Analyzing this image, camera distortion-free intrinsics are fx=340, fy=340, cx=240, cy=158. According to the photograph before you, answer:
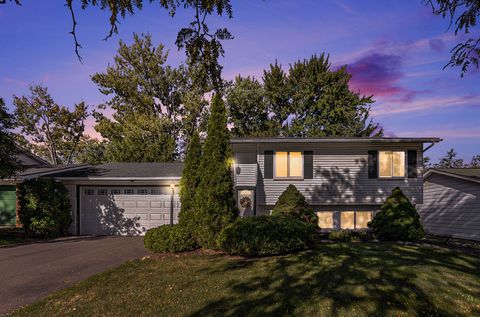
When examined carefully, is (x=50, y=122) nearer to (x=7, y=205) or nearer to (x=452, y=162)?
(x=7, y=205)

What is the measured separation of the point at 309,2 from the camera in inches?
218

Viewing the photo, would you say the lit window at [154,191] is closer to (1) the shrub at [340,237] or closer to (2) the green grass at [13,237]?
(2) the green grass at [13,237]

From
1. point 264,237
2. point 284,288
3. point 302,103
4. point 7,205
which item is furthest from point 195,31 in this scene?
point 302,103

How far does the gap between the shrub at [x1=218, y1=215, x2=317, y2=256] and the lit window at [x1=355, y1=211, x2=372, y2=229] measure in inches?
299

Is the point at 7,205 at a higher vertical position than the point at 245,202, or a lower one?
lower

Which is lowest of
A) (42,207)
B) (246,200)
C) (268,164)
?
(42,207)

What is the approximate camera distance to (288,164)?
18031mm

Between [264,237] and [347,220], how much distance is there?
9.05m

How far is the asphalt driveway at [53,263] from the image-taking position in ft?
27.2

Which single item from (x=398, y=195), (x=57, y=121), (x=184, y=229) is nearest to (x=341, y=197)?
(x=398, y=195)

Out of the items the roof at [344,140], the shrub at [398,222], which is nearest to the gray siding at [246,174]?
the roof at [344,140]

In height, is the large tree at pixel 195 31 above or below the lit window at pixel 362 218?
above

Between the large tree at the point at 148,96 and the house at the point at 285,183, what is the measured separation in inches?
663

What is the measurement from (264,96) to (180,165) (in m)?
18.6
